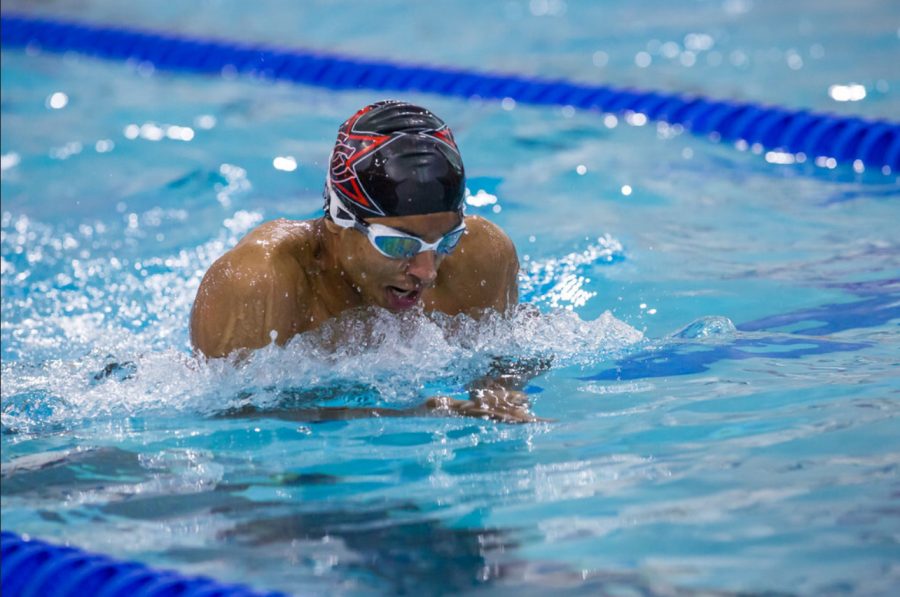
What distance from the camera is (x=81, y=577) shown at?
2.38 metres

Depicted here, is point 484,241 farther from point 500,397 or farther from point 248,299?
point 248,299

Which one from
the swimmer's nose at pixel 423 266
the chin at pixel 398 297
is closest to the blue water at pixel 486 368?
the chin at pixel 398 297

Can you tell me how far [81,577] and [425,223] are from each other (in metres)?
1.08

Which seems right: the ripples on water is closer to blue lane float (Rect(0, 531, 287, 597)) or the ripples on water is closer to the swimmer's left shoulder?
the swimmer's left shoulder

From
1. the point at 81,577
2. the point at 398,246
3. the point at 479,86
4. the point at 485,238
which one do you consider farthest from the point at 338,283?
the point at 479,86

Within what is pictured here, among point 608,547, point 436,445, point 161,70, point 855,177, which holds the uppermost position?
point 608,547

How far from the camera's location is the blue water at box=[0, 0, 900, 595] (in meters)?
2.36

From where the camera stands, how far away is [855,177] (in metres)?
5.32

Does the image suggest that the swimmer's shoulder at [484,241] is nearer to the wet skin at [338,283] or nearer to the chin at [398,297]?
the wet skin at [338,283]

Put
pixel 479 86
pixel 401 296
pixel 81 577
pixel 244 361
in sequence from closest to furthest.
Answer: pixel 81 577, pixel 244 361, pixel 401 296, pixel 479 86

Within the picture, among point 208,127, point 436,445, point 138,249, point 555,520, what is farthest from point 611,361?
point 208,127

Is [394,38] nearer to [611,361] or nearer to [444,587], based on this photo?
[611,361]

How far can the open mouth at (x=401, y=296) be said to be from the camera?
3045mm

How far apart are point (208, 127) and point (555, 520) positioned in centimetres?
420
